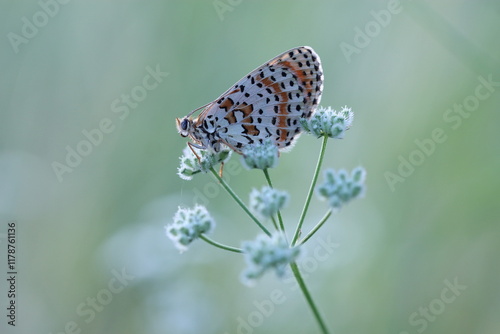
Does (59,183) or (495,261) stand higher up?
(59,183)

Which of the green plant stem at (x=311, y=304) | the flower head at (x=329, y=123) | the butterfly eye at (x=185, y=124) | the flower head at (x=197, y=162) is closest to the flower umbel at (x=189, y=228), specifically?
the flower head at (x=197, y=162)

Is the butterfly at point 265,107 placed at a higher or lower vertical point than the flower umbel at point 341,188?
higher

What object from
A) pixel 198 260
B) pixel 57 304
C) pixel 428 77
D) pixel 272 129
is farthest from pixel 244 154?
pixel 428 77

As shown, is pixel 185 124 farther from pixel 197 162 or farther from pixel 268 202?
pixel 268 202

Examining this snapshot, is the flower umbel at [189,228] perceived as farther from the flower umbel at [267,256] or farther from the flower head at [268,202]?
the flower umbel at [267,256]

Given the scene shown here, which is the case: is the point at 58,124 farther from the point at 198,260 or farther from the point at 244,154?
the point at 244,154
